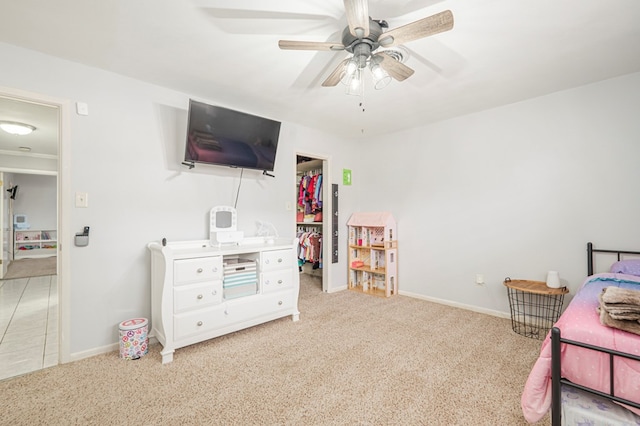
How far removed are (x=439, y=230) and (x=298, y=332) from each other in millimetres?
2232

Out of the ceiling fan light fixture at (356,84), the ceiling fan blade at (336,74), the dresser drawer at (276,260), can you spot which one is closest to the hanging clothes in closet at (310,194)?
the dresser drawer at (276,260)

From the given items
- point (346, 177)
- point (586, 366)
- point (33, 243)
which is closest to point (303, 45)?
point (586, 366)

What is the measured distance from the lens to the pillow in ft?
→ 7.10

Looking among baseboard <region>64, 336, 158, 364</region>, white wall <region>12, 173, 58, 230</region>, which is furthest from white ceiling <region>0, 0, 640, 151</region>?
white wall <region>12, 173, 58, 230</region>

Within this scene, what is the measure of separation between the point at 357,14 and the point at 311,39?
27.6 inches

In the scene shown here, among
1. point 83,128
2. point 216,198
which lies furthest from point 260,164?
point 83,128

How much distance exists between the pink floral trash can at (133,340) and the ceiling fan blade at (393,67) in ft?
8.90

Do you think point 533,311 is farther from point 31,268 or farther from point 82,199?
point 31,268

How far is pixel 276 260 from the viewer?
9.54 feet

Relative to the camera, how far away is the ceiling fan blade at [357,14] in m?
1.29

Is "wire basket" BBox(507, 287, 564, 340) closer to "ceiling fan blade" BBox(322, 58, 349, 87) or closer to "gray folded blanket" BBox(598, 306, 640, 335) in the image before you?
"gray folded blanket" BBox(598, 306, 640, 335)

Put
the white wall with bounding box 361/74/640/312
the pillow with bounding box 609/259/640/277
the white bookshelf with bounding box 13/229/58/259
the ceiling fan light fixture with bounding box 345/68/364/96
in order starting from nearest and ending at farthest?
the ceiling fan light fixture with bounding box 345/68/364/96, the pillow with bounding box 609/259/640/277, the white wall with bounding box 361/74/640/312, the white bookshelf with bounding box 13/229/58/259


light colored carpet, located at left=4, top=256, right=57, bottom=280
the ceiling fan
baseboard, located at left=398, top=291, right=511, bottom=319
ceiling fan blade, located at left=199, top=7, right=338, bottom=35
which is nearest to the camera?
the ceiling fan

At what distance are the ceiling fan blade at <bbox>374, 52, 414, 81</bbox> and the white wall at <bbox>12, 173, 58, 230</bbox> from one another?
895 centimetres
